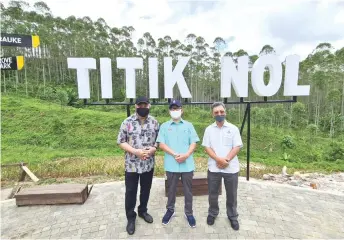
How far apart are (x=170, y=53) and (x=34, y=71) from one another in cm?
1876

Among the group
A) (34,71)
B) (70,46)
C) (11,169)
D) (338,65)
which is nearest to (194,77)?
(338,65)

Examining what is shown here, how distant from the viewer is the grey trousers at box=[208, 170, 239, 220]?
2.73 meters

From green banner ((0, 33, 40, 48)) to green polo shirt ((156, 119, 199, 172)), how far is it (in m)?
2.57

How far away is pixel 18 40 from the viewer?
345cm

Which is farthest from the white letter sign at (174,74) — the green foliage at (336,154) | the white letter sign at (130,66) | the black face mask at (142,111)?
the green foliage at (336,154)

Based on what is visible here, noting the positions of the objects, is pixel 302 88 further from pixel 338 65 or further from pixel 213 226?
pixel 338 65

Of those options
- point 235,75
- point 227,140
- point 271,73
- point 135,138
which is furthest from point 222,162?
point 271,73

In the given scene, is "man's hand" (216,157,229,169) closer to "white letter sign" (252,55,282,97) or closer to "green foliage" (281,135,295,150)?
"white letter sign" (252,55,282,97)

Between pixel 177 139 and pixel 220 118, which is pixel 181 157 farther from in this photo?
pixel 220 118

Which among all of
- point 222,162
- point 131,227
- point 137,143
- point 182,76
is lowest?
point 131,227

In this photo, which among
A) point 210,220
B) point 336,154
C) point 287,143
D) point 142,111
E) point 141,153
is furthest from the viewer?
point 287,143

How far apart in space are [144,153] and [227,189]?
3.81 ft

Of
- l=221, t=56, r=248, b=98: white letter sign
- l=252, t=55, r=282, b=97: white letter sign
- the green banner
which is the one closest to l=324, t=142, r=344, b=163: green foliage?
l=252, t=55, r=282, b=97: white letter sign

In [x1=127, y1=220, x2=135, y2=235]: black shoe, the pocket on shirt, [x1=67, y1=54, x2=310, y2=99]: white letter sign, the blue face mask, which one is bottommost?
[x1=127, y1=220, x2=135, y2=235]: black shoe
